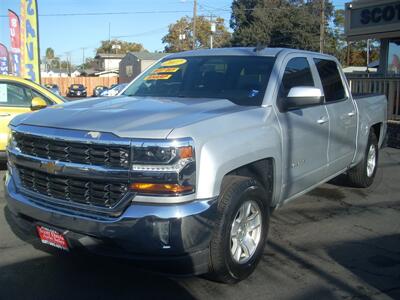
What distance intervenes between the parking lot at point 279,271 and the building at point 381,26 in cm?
1299

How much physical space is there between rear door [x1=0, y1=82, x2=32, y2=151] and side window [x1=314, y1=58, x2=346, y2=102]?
4.89 metres

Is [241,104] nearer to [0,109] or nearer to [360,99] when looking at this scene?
[360,99]

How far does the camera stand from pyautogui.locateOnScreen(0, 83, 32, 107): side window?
7.87m

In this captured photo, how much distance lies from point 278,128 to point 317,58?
1.76 meters

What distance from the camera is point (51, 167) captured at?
11.5ft

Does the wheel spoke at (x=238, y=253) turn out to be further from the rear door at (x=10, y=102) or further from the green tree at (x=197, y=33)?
the green tree at (x=197, y=33)

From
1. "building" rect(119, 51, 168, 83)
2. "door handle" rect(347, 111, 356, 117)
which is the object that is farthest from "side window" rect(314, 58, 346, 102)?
"building" rect(119, 51, 168, 83)

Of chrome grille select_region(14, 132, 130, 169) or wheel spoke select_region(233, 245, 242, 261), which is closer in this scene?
chrome grille select_region(14, 132, 130, 169)

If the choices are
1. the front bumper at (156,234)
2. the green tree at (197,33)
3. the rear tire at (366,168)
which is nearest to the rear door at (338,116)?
the rear tire at (366,168)

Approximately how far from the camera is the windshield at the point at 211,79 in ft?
15.0

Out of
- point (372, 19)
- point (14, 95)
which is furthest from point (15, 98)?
point (372, 19)

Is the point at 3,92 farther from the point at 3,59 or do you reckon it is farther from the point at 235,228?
the point at 3,59

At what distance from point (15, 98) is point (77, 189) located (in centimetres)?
519

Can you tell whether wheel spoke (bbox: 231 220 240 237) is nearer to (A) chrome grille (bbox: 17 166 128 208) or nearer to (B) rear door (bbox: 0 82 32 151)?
(A) chrome grille (bbox: 17 166 128 208)
